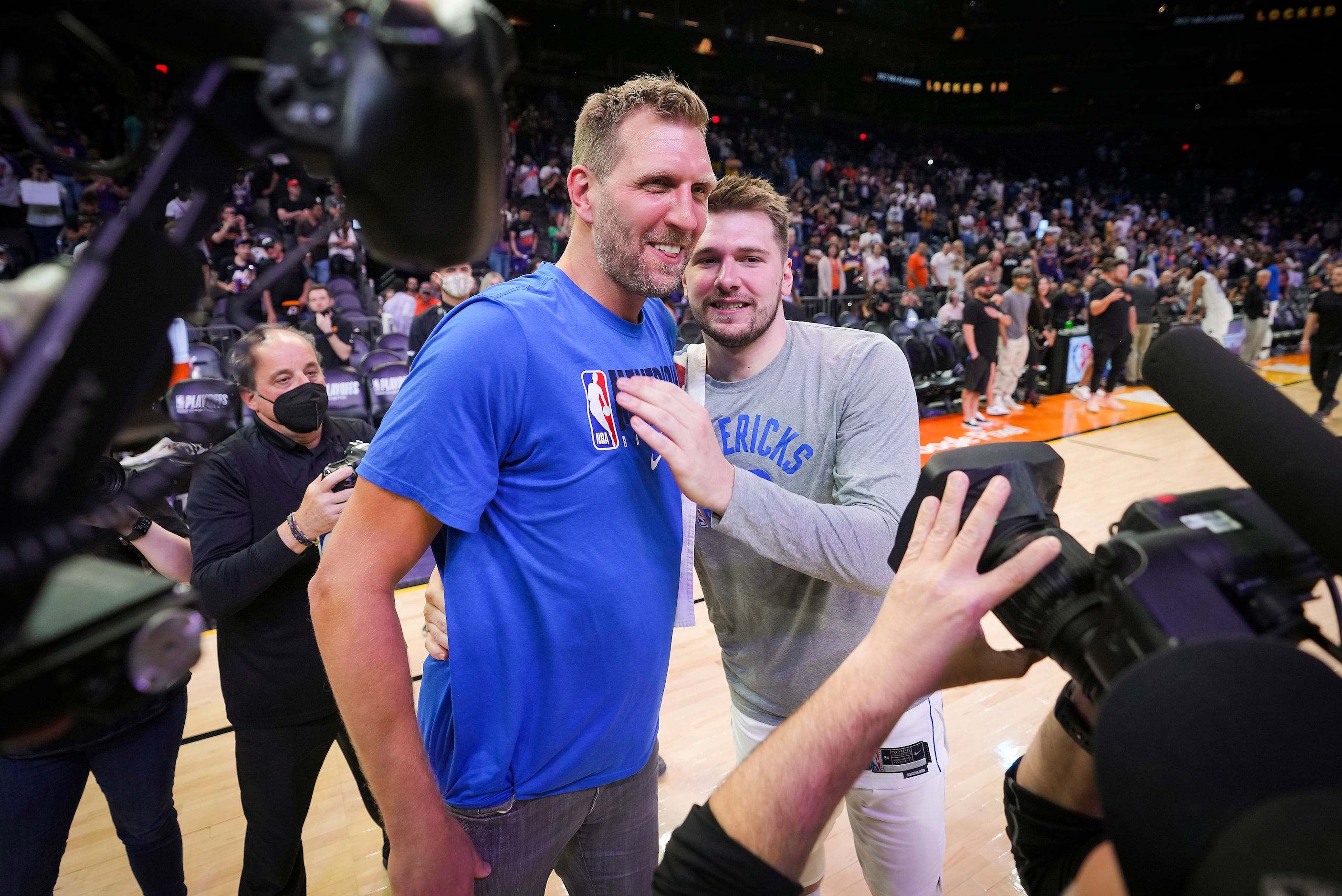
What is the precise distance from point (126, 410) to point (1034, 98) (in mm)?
32375

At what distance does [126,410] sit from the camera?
→ 0.44 meters

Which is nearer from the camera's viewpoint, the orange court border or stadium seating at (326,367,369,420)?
stadium seating at (326,367,369,420)

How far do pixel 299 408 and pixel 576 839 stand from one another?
1.44 metres

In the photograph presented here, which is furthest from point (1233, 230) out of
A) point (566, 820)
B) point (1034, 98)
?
point (566, 820)

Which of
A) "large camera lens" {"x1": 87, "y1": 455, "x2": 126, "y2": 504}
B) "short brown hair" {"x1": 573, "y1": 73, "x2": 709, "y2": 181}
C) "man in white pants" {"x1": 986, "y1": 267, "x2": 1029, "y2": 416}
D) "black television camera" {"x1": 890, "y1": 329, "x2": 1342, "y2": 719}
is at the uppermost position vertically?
"short brown hair" {"x1": 573, "y1": 73, "x2": 709, "y2": 181}

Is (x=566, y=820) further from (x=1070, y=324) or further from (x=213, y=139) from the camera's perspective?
(x=1070, y=324)

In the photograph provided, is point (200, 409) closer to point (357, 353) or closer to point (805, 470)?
point (805, 470)

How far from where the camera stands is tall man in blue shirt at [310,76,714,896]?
115 cm

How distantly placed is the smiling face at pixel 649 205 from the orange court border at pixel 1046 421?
6.03 m

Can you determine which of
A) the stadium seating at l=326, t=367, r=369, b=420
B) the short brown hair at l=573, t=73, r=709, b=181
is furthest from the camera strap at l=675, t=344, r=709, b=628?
the stadium seating at l=326, t=367, r=369, b=420

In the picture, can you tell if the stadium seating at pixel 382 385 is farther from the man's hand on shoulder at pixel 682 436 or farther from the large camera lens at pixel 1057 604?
the large camera lens at pixel 1057 604

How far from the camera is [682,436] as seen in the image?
48.5 inches

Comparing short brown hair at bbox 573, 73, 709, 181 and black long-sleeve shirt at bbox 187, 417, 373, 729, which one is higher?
short brown hair at bbox 573, 73, 709, 181

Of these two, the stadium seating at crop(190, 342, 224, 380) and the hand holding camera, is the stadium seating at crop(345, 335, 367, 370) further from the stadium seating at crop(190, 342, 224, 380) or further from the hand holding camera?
the hand holding camera
